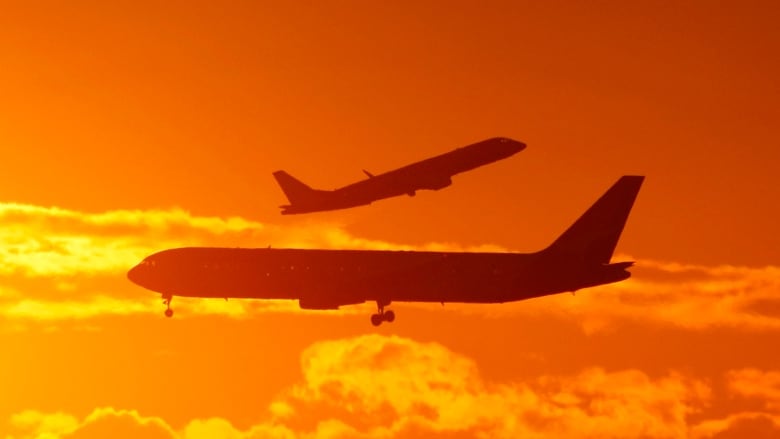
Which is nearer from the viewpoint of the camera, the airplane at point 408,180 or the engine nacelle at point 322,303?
the engine nacelle at point 322,303

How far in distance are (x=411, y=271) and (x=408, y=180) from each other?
13455 millimetres

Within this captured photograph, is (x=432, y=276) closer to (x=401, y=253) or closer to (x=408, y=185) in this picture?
(x=401, y=253)

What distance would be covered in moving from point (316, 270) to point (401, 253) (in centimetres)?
828

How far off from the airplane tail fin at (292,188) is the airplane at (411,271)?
60.9ft

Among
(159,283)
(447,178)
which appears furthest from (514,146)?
(159,283)

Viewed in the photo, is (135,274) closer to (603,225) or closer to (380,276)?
(380,276)

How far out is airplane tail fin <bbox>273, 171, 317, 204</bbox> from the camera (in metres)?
144

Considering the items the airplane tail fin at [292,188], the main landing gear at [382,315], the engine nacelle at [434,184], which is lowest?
the main landing gear at [382,315]

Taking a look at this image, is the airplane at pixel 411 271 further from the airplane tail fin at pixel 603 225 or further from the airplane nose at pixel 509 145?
the airplane nose at pixel 509 145

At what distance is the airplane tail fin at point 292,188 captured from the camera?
471 ft

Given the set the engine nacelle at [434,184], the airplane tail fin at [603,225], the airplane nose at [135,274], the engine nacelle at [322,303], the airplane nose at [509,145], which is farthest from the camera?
the airplane nose at [509,145]

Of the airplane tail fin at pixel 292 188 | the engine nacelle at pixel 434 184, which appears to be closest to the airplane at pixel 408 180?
the engine nacelle at pixel 434 184

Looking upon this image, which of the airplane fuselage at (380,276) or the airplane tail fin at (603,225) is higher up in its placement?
the airplane tail fin at (603,225)

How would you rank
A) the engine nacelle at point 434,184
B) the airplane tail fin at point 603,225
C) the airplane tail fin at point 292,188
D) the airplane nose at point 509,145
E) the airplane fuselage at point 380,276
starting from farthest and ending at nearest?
the airplane tail fin at point 292,188 < the airplane nose at point 509,145 < the engine nacelle at point 434,184 < the airplane fuselage at point 380,276 < the airplane tail fin at point 603,225
